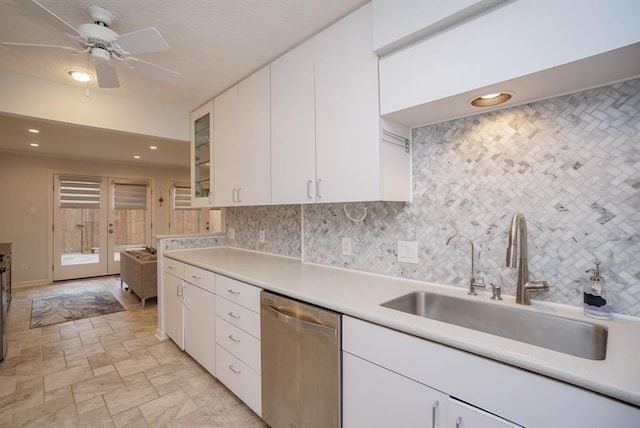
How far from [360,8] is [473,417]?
6.13 feet

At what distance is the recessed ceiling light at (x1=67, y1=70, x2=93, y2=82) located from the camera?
7.64 ft

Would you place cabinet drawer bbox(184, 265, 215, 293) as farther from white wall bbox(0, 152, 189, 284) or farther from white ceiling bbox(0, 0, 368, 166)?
white wall bbox(0, 152, 189, 284)

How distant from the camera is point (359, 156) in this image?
156 cm

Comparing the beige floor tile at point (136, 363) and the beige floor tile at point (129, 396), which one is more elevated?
the beige floor tile at point (136, 363)

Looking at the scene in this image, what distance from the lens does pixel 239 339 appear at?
191 cm

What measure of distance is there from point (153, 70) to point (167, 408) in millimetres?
2222

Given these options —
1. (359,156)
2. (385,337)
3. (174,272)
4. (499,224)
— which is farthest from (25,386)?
(499,224)

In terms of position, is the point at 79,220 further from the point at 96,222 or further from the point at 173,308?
the point at 173,308

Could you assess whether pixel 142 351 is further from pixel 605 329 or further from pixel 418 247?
pixel 605 329

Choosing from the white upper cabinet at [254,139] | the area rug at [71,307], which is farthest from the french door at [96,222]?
the white upper cabinet at [254,139]

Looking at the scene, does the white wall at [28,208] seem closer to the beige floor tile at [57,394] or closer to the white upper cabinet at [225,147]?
the beige floor tile at [57,394]

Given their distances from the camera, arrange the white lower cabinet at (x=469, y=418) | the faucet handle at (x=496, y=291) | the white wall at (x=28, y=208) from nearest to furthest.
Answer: the white lower cabinet at (x=469, y=418) < the faucet handle at (x=496, y=291) < the white wall at (x=28, y=208)

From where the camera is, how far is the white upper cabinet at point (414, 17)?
1176 millimetres

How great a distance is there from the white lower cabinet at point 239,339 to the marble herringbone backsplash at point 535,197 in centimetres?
81
